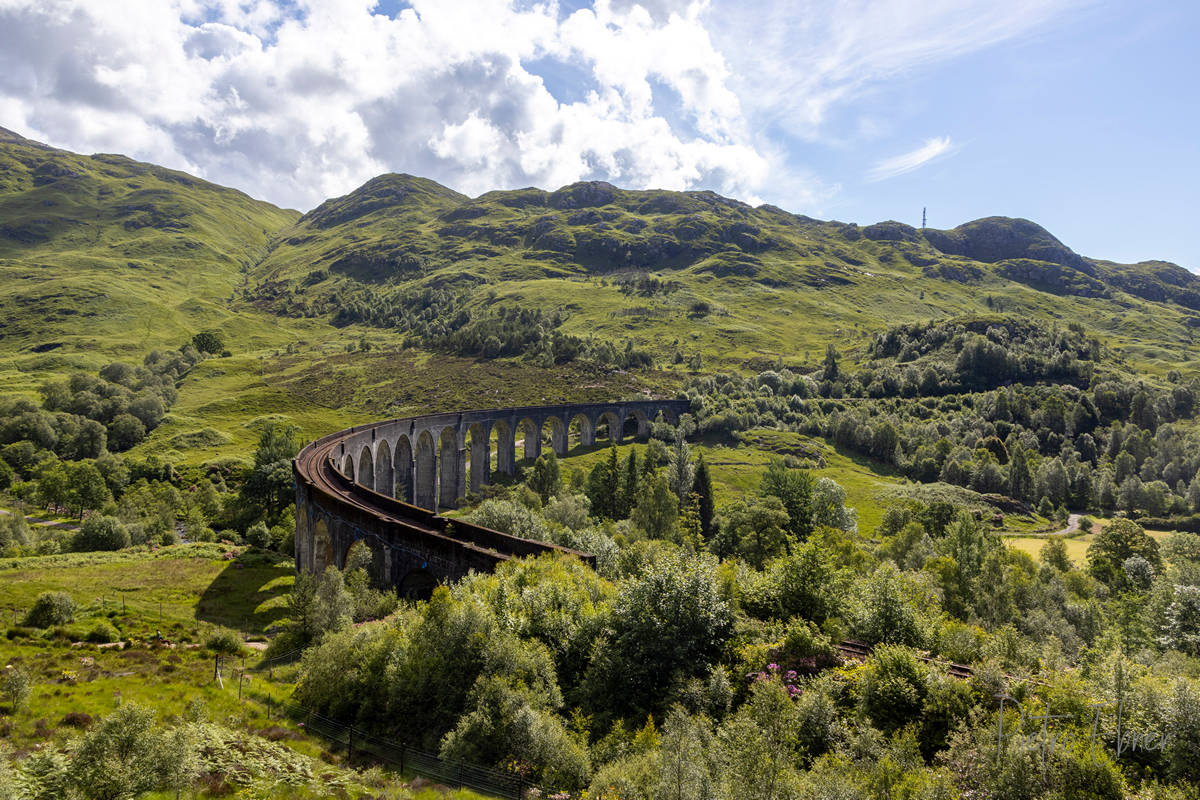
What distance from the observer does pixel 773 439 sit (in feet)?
426

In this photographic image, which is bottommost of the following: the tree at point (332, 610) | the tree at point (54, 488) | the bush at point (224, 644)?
the tree at point (54, 488)

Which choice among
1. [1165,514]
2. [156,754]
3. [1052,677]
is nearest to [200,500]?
[156,754]

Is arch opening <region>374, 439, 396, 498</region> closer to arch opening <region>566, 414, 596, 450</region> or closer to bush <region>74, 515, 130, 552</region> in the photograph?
bush <region>74, 515, 130, 552</region>

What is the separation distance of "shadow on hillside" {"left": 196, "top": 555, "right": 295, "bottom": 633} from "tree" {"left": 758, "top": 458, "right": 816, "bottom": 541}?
168 ft

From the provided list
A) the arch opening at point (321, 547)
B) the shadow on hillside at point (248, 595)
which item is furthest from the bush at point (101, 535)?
the arch opening at point (321, 547)

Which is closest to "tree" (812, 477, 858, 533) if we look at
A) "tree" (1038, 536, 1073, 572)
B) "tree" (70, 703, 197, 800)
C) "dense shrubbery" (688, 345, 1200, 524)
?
"tree" (1038, 536, 1073, 572)

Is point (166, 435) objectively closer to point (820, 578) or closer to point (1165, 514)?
point (820, 578)

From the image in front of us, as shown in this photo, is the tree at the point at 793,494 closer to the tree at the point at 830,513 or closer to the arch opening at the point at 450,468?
the tree at the point at 830,513

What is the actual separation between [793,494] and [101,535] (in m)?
77.7

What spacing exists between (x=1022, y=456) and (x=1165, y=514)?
21.5 metres

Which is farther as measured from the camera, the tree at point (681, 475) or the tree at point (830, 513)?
the tree at point (681, 475)

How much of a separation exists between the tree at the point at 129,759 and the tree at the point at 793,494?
59.0 m

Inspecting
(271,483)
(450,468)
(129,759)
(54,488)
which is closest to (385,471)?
(271,483)

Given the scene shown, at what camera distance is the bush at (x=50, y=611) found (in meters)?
39.1
